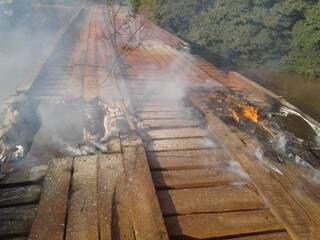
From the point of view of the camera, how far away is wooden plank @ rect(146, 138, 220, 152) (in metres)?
3.91

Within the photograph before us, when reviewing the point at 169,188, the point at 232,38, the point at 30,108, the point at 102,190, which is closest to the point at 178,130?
the point at 169,188

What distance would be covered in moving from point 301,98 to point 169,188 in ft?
39.8

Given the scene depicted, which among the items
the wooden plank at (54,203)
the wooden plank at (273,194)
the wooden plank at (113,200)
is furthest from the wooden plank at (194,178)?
the wooden plank at (54,203)

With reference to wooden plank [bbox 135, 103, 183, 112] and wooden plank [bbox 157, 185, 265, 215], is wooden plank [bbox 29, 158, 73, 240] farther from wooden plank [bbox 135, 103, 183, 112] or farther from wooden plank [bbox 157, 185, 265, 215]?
wooden plank [bbox 135, 103, 183, 112]

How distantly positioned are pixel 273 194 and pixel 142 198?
4.08ft

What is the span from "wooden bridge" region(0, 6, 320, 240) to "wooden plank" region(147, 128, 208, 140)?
0.03 meters

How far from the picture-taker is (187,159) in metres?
3.69

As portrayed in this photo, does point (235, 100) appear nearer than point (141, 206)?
No

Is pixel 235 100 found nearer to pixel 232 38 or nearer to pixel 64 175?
pixel 64 175

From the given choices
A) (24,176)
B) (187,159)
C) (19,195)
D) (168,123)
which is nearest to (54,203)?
(19,195)

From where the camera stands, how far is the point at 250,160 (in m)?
3.66

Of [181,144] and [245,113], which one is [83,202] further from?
[245,113]

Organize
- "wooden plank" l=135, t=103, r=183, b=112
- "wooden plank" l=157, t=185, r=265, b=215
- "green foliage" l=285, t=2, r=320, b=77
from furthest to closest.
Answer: "green foliage" l=285, t=2, r=320, b=77
"wooden plank" l=135, t=103, r=183, b=112
"wooden plank" l=157, t=185, r=265, b=215

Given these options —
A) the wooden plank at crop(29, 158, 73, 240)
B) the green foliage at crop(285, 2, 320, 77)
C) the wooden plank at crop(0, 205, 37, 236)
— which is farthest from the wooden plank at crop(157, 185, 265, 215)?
the green foliage at crop(285, 2, 320, 77)
